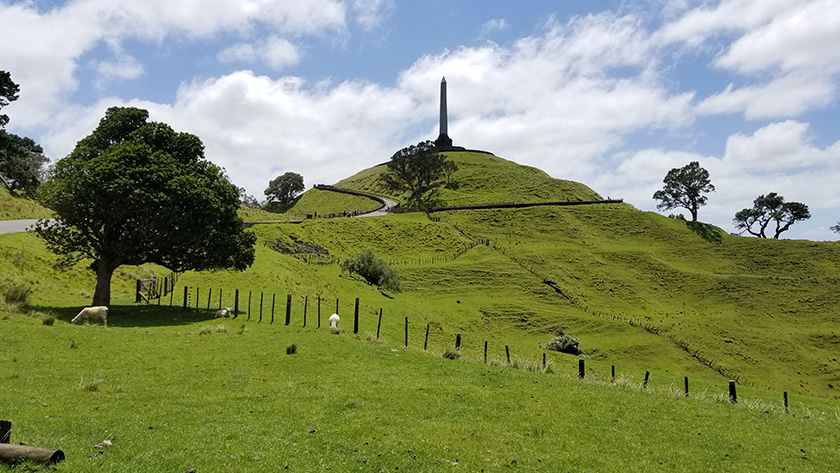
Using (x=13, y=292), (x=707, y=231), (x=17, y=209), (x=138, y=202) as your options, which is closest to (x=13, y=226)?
(x=17, y=209)

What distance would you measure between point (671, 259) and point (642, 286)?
62.8 feet

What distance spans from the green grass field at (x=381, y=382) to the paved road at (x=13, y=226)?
2929 mm

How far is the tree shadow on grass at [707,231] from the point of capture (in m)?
112

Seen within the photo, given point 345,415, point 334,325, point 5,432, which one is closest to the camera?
point 5,432

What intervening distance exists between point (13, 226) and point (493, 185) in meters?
130

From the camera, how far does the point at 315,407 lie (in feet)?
54.4

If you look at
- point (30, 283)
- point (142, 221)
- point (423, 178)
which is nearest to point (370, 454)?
point (142, 221)

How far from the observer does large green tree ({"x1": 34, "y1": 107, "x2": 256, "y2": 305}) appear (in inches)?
1320

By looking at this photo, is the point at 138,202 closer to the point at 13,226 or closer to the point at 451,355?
the point at 13,226

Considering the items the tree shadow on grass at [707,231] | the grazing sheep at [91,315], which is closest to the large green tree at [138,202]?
the grazing sheep at [91,315]

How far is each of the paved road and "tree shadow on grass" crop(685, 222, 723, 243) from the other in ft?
389

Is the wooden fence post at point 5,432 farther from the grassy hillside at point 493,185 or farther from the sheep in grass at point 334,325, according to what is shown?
the grassy hillside at point 493,185

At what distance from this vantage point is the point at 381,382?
66.8 ft

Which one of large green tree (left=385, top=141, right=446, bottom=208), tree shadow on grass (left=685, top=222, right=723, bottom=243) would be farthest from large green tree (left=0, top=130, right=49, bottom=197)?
tree shadow on grass (left=685, top=222, right=723, bottom=243)
